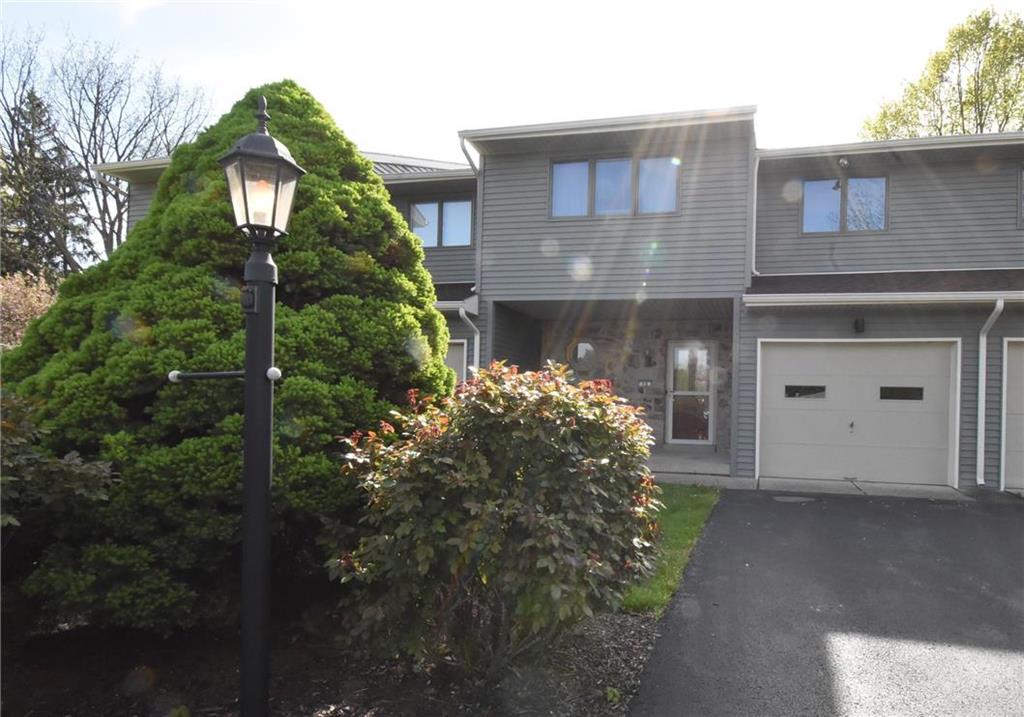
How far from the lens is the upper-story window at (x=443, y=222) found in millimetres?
11578

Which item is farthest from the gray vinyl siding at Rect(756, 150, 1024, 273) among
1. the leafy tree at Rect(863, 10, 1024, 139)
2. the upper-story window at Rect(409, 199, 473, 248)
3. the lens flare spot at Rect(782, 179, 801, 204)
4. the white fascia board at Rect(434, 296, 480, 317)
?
the leafy tree at Rect(863, 10, 1024, 139)

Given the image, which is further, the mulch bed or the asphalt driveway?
the asphalt driveway

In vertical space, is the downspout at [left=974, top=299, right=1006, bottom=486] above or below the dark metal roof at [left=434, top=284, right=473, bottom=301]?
below

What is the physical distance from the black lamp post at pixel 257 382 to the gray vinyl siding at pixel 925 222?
9297 millimetres

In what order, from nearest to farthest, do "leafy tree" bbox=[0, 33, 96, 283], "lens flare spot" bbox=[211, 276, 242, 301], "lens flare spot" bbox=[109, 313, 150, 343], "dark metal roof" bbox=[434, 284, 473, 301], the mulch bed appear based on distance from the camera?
the mulch bed → "lens flare spot" bbox=[109, 313, 150, 343] → "lens flare spot" bbox=[211, 276, 242, 301] → "dark metal roof" bbox=[434, 284, 473, 301] → "leafy tree" bbox=[0, 33, 96, 283]

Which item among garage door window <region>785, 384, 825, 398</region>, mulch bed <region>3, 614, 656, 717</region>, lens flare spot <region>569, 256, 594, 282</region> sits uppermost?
lens flare spot <region>569, 256, 594, 282</region>

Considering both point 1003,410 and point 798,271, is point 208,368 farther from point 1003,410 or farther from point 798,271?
point 1003,410

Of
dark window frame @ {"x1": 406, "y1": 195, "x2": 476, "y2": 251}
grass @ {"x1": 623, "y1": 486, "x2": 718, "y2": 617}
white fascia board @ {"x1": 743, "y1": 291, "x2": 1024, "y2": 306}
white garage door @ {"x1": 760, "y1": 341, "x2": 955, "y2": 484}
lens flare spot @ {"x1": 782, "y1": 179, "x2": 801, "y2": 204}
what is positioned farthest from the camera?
dark window frame @ {"x1": 406, "y1": 195, "x2": 476, "y2": 251}

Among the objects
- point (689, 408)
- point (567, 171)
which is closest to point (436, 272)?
point (567, 171)

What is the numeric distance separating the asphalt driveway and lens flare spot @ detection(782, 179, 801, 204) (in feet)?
18.0

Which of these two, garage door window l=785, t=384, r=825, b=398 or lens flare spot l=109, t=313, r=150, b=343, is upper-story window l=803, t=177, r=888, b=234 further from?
lens flare spot l=109, t=313, r=150, b=343

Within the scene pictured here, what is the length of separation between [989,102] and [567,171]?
598 inches

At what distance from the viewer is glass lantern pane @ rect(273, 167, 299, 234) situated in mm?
2807

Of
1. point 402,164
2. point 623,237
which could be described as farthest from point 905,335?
point 402,164
